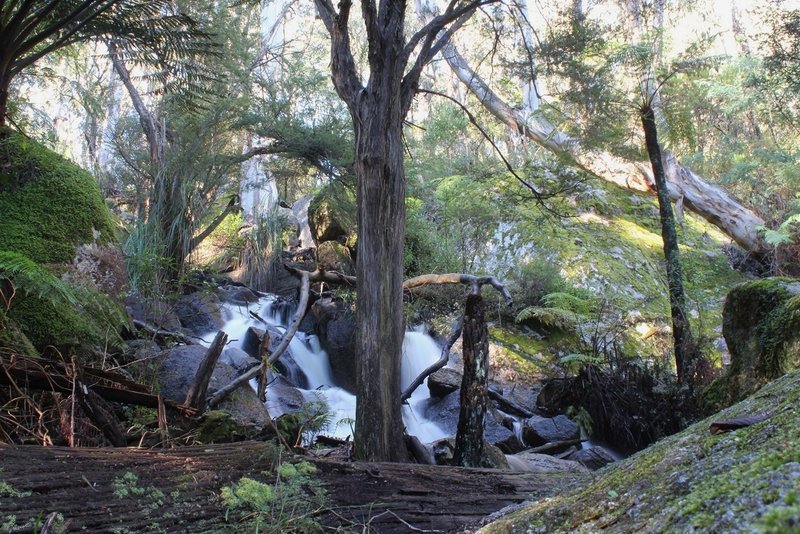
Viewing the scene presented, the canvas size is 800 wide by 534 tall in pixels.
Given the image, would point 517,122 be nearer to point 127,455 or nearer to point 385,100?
point 385,100

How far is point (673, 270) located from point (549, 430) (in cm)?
241

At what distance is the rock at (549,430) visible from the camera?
6906mm

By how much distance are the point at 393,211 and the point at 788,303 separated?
2854mm

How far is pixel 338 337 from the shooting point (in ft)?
30.8

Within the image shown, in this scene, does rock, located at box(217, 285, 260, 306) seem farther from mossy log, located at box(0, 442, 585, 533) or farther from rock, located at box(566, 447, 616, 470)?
mossy log, located at box(0, 442, 585, 533)

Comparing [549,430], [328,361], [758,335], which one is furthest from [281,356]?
[758,335]

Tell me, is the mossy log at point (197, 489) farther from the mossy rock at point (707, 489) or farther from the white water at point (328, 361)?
the white water at point (328, 361)

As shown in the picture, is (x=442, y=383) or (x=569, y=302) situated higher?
(x=569, y=302)

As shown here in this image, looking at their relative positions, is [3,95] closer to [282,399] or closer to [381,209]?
[381,209]

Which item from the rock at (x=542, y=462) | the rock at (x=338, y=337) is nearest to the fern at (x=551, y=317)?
the rock at (x=338, y=337)

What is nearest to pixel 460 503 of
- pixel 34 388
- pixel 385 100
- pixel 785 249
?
pixel 34 388

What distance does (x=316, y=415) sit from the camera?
454 cm

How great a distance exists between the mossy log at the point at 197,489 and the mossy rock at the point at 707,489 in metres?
0.61

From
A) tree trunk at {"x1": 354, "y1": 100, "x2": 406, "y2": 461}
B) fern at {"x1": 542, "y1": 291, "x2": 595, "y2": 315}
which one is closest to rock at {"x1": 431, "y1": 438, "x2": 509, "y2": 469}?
tree trunk at {"x1": 354, "y1": 100, "x2": 406, "y2": 461}
